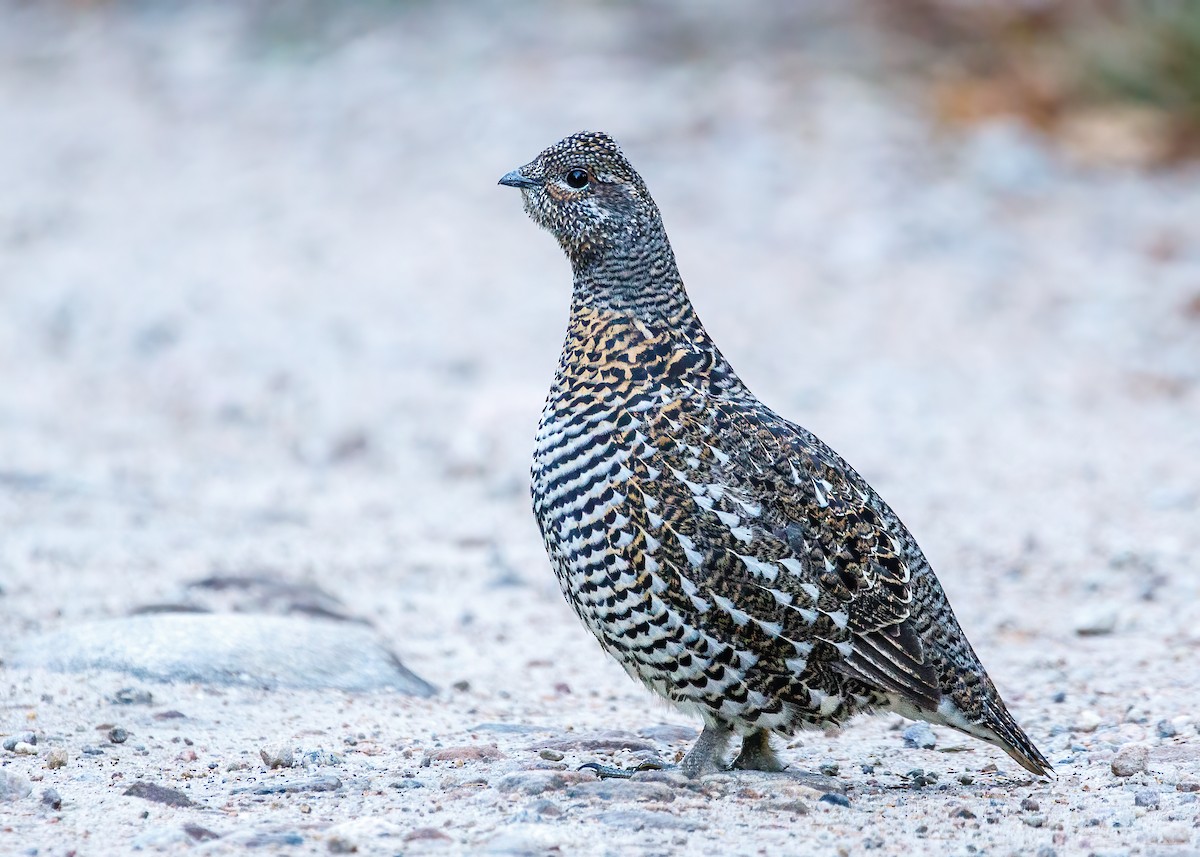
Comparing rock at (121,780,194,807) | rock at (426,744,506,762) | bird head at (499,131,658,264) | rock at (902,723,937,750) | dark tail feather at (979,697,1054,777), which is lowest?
rock at (121,780,194,807)

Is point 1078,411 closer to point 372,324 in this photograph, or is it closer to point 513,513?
point 513,513

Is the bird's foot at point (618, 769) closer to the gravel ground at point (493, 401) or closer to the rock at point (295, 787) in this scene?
the gravel ground at point (493, 401)

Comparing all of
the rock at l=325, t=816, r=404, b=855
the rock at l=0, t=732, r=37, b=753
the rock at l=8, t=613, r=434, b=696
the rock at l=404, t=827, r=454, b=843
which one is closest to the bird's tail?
the rock at l=404, t=827, r=454, b=843

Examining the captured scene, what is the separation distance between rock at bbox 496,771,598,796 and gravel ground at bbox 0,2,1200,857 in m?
0.02

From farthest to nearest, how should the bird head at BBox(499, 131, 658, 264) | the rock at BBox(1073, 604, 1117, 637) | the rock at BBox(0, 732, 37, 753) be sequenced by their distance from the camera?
the rock at BBox(1073, 604, 1117, 637), the bird head at BBox(499, 131, 658, 264), the rock at BBox(0, 732, 37, 753)

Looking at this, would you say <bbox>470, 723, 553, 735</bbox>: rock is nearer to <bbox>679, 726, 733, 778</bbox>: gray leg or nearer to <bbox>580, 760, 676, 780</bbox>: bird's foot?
<bbox>580, 760, 676, 780</bbox>: bird's foot

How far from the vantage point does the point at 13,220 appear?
43.8ft

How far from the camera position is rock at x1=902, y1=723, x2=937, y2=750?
5.82 meters

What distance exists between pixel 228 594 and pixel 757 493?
273 centimetres

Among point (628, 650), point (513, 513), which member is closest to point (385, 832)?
point (628, 650)

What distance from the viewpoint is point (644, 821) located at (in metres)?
4.44

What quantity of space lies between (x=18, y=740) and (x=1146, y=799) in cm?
328

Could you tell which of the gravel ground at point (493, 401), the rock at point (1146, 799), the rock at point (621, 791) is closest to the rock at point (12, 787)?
the gravel ground at point (493, 401)

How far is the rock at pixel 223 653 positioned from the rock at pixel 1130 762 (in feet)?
7.77
